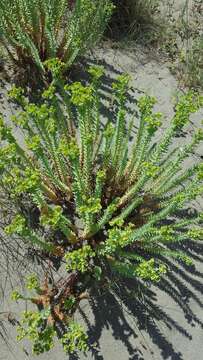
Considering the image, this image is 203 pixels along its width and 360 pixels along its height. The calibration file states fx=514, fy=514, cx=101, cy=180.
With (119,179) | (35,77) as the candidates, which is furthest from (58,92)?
(119,179)

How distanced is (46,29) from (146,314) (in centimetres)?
183

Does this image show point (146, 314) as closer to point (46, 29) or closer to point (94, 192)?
point (94, 192)

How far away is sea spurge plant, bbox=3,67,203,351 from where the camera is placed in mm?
2465

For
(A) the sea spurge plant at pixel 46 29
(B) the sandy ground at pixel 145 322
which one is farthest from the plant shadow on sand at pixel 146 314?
(A) the sea spurge plant at pixel 46 29

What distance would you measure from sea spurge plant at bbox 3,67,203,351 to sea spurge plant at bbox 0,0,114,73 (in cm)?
54

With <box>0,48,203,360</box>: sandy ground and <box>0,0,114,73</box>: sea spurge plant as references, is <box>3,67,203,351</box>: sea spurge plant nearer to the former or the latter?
<box>0,48,203,360</box>: sandy ground

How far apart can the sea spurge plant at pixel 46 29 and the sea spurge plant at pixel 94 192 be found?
54 centimetres

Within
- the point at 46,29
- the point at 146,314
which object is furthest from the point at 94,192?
the point at 46,29

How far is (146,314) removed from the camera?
285 cm

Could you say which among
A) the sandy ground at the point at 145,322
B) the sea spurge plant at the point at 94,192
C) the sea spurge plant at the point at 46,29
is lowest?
the sandy ground at the point at 145,322

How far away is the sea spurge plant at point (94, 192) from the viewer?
2.46 meters

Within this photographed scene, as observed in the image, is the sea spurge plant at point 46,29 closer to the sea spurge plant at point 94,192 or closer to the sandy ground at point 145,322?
the sea spurge plant at point 94,192

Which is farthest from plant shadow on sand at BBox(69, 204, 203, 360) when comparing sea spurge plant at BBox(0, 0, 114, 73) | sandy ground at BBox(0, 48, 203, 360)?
sea spurge plant at BBox(0, 0, 114, 73)

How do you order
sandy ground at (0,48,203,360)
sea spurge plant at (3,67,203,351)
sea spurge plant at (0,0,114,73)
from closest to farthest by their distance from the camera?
1. sea spurge plant at (3,67,203,351)
2. sandy ground at (0,48,203,360)
3. sea spurge plant at (0,0,114,73)
